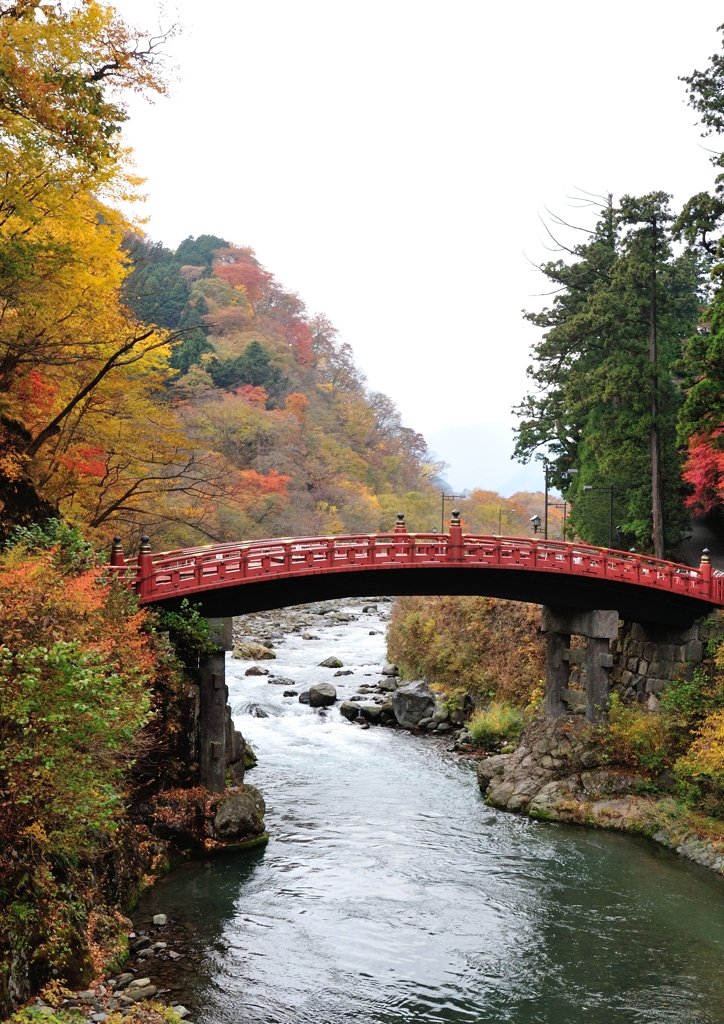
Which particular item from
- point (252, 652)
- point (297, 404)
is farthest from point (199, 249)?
point (252, 652)

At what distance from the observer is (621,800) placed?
78.1 ft

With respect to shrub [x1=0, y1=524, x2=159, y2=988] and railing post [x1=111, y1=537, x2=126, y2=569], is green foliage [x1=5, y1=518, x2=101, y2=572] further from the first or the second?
shrub [x1=0, y1=524, x2=159, y2=988]

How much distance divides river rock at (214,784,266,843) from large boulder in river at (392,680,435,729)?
1167 centimetres

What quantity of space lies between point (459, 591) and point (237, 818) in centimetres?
957

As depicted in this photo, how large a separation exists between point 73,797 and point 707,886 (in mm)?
14859

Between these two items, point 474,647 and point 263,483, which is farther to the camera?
point 263,483

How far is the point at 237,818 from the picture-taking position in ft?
67.4

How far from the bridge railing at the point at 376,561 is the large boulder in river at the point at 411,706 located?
8.84 metres

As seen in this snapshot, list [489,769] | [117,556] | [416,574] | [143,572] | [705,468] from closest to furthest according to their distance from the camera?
[117,556] < [143,572] < [416,574] < [489,769] < [705,468]

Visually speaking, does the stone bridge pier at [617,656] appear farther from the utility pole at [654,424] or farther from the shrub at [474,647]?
the utility pole at [654,424]

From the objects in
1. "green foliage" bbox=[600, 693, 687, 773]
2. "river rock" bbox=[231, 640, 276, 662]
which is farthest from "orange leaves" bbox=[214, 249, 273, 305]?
"green foliage" bbox=[600, 693, 687, 773]

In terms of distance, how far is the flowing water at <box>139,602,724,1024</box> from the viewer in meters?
14.3

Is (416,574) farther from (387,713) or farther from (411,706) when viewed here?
(387,713)

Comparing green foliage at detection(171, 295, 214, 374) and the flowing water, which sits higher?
green foliage at detection(171, 295, 214, 374)
